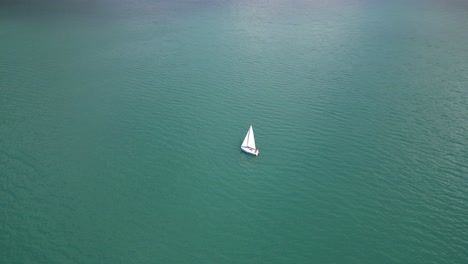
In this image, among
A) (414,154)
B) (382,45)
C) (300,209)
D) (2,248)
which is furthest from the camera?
(382,45)

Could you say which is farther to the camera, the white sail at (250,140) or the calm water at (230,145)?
the white sail at (250,140)

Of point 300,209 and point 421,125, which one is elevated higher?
point 421,125

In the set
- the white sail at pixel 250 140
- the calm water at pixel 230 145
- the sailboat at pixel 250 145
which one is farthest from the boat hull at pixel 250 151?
the calm water at pixel 230 145

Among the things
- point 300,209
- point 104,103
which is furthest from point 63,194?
point 300,209

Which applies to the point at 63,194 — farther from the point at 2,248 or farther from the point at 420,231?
the point at 420,231

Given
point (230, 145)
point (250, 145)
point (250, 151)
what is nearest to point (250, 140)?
point (250, 145)

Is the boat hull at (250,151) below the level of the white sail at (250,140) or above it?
below

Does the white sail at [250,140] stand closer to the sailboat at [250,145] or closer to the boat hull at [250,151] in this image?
the sailboat at [250,145]
